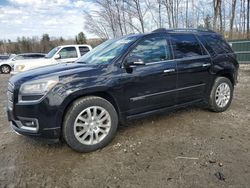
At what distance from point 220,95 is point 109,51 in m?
2.64

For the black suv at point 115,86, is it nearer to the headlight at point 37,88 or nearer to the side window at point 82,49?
the headlight at point 37,88

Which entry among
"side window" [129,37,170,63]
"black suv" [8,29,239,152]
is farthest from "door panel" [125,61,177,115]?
"side window" [129,37,170,63]

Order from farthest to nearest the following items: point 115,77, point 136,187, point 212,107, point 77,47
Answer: point 77,47 → point 212,107 → point 115,77 → point 136,187

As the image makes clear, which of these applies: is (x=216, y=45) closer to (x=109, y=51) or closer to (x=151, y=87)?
(x=151, y=87)

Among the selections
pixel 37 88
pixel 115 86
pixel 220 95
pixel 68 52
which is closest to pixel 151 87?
pixel 115 86

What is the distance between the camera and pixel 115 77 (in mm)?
3928

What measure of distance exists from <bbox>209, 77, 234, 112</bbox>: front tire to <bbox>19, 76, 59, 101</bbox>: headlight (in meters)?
3.34

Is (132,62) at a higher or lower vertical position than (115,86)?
higher

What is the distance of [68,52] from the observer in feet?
40.3

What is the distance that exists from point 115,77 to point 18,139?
2086 millimetres

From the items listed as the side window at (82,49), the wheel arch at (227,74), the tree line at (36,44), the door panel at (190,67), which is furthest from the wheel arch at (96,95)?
the tree line at (36,44)

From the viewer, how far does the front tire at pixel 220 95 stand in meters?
5.37

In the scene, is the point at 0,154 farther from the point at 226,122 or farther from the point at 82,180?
the point at 226,122

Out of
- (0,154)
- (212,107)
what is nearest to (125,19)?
(212,107)
